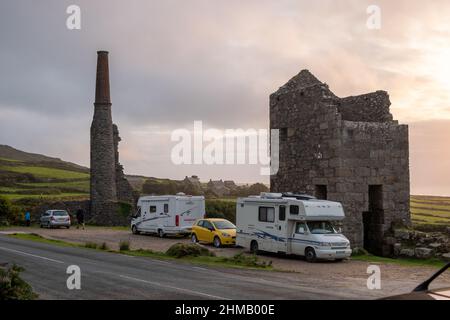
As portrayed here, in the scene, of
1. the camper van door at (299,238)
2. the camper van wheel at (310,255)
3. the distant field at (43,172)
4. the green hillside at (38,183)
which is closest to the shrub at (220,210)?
the camper van door at (299,238)

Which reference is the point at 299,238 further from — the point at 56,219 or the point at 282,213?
the point at 56,219

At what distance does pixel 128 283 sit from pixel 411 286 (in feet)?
27.9

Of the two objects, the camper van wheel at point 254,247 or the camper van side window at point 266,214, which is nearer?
the camper van side window at point 266,214

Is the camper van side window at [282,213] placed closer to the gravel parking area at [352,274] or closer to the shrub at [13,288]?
the gravel parking area at [352,274]

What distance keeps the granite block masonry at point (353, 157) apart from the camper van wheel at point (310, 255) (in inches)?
127

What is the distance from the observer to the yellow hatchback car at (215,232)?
29.2 meters

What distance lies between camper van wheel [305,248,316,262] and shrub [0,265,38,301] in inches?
505

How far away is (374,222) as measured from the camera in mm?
26734

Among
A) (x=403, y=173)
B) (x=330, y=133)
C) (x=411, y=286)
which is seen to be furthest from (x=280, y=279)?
(x=403, y=173)

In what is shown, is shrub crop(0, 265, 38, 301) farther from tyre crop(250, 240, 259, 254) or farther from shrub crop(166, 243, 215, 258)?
tyre crop(250, 240, 259, 254)

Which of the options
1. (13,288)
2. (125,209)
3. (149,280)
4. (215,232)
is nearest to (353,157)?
(215,232)

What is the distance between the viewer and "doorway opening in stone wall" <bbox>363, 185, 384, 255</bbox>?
2633 cm

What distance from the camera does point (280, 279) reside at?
17.7 metres

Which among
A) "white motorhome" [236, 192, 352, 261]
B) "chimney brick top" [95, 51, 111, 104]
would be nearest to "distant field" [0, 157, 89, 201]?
Result: "chimney brick top" [95, 51, 111, 104]
